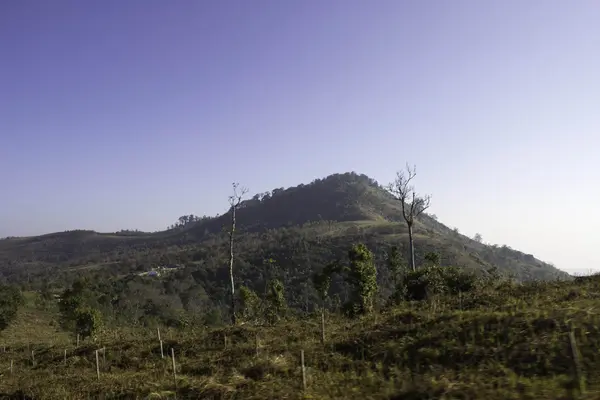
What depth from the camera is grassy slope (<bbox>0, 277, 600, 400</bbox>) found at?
859 centimetres

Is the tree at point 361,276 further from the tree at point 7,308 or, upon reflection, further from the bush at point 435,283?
the tree at point 7,308

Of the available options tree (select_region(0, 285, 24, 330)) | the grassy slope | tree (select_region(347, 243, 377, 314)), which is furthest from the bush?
tree (select_region(0, 285, 24, 330))

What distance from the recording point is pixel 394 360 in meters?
11.6

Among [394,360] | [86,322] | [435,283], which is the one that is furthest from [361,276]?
[86,322]

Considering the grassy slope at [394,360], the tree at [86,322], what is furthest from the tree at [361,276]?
the tree at [86,322]

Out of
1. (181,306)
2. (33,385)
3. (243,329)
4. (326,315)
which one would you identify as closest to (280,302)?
(326,315)

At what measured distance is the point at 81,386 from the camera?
46.2ft

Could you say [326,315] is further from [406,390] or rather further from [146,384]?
[406,390]

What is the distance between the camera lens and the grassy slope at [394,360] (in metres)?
8.59

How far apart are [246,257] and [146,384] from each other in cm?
8961

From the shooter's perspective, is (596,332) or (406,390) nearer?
(406,390)

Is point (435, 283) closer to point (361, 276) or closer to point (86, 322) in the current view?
point (361, 276)

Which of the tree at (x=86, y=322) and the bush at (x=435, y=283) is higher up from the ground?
the bush at (x=435, y=283)

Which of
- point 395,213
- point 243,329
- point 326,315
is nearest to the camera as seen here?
point 243,329
